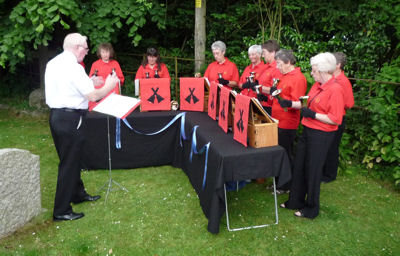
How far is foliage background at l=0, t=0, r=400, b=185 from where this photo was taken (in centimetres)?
518

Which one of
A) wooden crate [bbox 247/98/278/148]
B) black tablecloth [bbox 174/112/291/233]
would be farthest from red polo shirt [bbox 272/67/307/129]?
black tablecloth [bbox 174/112/291/233]

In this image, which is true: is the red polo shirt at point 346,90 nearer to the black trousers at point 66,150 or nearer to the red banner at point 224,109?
the red banner at point 224,109

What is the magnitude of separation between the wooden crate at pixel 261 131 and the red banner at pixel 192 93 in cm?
160

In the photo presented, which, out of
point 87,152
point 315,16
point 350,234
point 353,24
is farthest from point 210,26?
point 350,234

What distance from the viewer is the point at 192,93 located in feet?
17.3

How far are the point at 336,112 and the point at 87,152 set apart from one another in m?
3.62

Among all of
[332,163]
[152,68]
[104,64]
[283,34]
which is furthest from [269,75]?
[283,34]

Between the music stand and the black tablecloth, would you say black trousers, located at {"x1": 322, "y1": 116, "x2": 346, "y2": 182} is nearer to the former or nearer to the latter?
the black tablecloth

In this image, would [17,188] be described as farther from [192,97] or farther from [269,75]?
[269,75]

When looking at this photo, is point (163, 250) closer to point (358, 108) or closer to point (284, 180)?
point (284, 180)

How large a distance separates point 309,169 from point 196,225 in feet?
4.58

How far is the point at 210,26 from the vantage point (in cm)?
848

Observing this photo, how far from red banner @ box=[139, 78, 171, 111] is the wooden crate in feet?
6.47

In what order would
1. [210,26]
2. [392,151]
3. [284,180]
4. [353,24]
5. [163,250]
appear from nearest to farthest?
1. [163,250]
2. [284,180]
3. [392,151]
4. [353,24]
5. [210,26]
